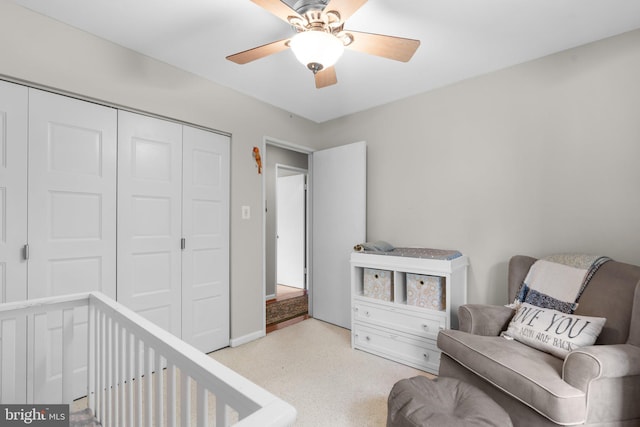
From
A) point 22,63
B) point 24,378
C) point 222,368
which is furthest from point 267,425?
point 22,63

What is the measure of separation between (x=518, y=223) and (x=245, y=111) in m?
2.58

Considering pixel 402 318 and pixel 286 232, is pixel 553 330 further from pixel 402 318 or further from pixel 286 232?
pixel 286 232

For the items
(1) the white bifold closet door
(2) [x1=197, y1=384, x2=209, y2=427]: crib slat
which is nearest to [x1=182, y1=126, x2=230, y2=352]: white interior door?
(1) the white bifold closet door

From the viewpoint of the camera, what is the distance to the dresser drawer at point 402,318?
2.39m

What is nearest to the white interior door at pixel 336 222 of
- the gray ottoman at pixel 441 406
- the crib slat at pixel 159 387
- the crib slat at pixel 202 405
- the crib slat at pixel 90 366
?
the gray ottoman at pixel 441 406

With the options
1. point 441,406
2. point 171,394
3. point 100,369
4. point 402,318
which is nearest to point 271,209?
point 402,318

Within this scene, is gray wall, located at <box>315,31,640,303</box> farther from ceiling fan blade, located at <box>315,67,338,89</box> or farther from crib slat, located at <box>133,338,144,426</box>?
crib slat, located at <box>133,338,144,426</box>

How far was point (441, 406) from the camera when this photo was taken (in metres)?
1.46

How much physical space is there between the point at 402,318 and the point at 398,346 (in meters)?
0.24

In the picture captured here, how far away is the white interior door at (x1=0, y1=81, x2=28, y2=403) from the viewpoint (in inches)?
69.2

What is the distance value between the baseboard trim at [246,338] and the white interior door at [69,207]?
3.70ft

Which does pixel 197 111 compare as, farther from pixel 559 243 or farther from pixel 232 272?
pixel 559 243

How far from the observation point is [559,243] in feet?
7.28

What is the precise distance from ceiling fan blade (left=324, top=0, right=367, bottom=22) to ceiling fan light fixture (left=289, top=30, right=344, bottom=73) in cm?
10
